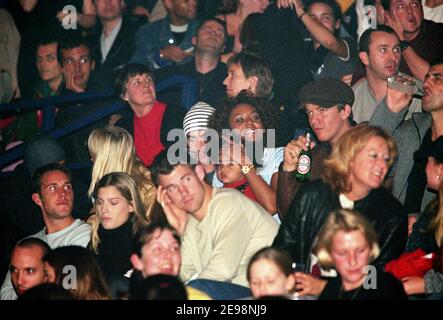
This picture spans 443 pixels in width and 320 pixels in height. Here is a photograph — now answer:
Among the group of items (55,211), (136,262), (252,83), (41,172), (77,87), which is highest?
(77,87)

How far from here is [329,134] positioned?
20.4ft

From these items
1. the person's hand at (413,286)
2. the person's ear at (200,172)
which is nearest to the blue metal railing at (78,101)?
the person's ear at (200,172)

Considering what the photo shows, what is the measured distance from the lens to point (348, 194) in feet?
19.5

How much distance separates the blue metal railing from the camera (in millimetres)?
6637

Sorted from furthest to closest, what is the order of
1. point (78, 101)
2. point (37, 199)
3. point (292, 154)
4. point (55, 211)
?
point (78, 101) → point (37, 199) → point (55, 211) → point (292, 154)

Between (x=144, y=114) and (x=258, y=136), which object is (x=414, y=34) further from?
(x=144, y=114)

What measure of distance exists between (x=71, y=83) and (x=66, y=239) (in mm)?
1288

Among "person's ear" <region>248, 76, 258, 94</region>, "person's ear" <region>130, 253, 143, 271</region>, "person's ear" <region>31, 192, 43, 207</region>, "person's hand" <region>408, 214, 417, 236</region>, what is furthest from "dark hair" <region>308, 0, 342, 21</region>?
"person's ear" <region>31, 192, 43, 207</region>

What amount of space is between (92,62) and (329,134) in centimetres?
196

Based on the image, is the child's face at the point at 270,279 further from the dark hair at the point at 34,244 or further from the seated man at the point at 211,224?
the dark hair at the point at 34,244

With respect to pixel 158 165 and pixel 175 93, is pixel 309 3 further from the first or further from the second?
pixel 158 165

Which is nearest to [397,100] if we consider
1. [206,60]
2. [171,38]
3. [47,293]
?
[206,60]

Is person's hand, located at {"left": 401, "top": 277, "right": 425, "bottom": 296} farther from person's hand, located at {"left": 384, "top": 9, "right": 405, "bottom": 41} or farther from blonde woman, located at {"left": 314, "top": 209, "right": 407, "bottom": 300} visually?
person's hand, located at {"left": 384, "top": 9, "right": 405, "bottom": 41}

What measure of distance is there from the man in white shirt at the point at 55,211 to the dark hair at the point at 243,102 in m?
1.09
